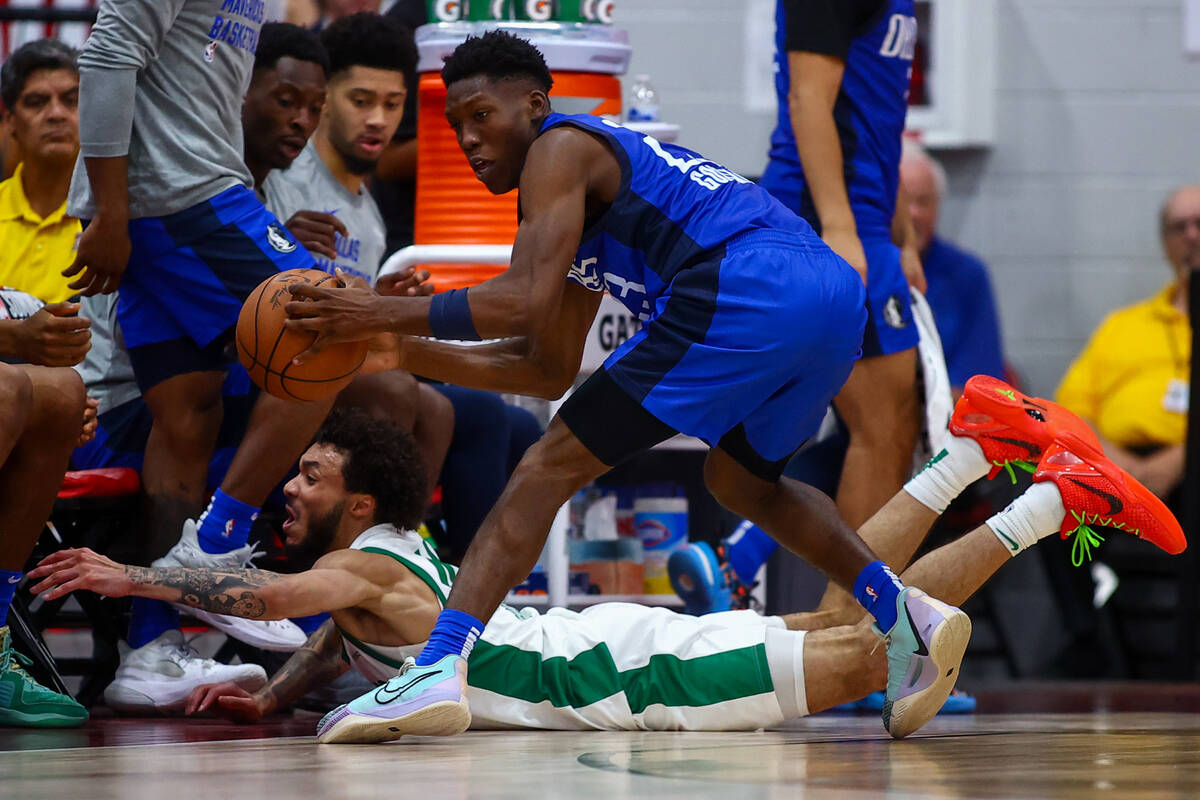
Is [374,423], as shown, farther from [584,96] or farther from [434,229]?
[584,96]

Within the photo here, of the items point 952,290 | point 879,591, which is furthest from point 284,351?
point 952,290

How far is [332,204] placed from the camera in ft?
15.6

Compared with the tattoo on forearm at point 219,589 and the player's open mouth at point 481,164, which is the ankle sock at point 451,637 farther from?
the player's open mouth at point 481,164

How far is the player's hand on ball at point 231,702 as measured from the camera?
368 cm

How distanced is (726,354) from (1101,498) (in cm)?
100

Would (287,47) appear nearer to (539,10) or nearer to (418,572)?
(539,10)

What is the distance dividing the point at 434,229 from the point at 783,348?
1.85 meters

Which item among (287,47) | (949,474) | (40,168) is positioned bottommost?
(949,474)

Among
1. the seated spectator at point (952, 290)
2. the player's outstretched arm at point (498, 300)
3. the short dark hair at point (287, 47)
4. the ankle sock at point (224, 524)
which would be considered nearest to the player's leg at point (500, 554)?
the player's outstretched arm at point (498, 300)

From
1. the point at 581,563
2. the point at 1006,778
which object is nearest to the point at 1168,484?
the point at 581,563

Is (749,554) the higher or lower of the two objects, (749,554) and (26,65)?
the lower

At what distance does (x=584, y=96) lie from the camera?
4797 mm

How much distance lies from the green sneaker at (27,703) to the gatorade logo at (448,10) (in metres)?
2.28

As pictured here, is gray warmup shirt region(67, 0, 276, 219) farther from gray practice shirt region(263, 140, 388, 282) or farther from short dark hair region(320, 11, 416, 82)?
short dark hair region(320, 11, 416, 82)
